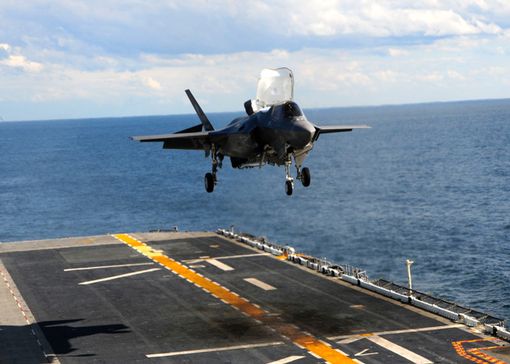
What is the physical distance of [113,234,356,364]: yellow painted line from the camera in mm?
44062

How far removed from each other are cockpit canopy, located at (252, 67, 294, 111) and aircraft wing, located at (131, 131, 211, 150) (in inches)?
241

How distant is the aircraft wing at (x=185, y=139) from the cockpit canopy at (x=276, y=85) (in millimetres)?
6130

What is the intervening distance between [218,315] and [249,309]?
2488 mm

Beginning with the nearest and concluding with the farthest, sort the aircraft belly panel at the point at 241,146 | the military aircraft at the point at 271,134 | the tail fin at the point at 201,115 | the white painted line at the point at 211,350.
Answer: the military aircraft at the point at 271,134
the aircraft belly panel at the point at 241,146
the white painted line at the point at 211,350
the tail fin at the point at 201,115

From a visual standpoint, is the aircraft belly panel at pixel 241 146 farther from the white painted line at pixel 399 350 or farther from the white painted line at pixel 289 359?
the white painted line at pixel 399 350

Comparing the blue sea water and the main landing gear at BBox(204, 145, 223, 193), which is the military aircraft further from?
the blue sea water

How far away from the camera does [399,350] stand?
4406 cm

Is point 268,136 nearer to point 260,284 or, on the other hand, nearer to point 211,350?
point 211,350

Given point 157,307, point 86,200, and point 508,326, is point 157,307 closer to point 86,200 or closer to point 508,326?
point 508,326

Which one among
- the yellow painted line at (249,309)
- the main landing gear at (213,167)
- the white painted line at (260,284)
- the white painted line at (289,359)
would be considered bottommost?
the white painted line at (289,359)

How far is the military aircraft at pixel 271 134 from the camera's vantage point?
1560 inches

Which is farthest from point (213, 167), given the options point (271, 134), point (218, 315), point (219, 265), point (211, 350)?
point (219, 265)

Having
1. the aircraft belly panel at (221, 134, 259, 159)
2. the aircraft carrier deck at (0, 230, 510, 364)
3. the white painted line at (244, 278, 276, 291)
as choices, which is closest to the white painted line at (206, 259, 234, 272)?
the aircraft carrier deck at (0, 230, 510, 364)

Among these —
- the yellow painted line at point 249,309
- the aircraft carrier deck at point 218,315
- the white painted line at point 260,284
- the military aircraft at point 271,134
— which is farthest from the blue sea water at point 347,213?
the military aircraft at point 271,134
